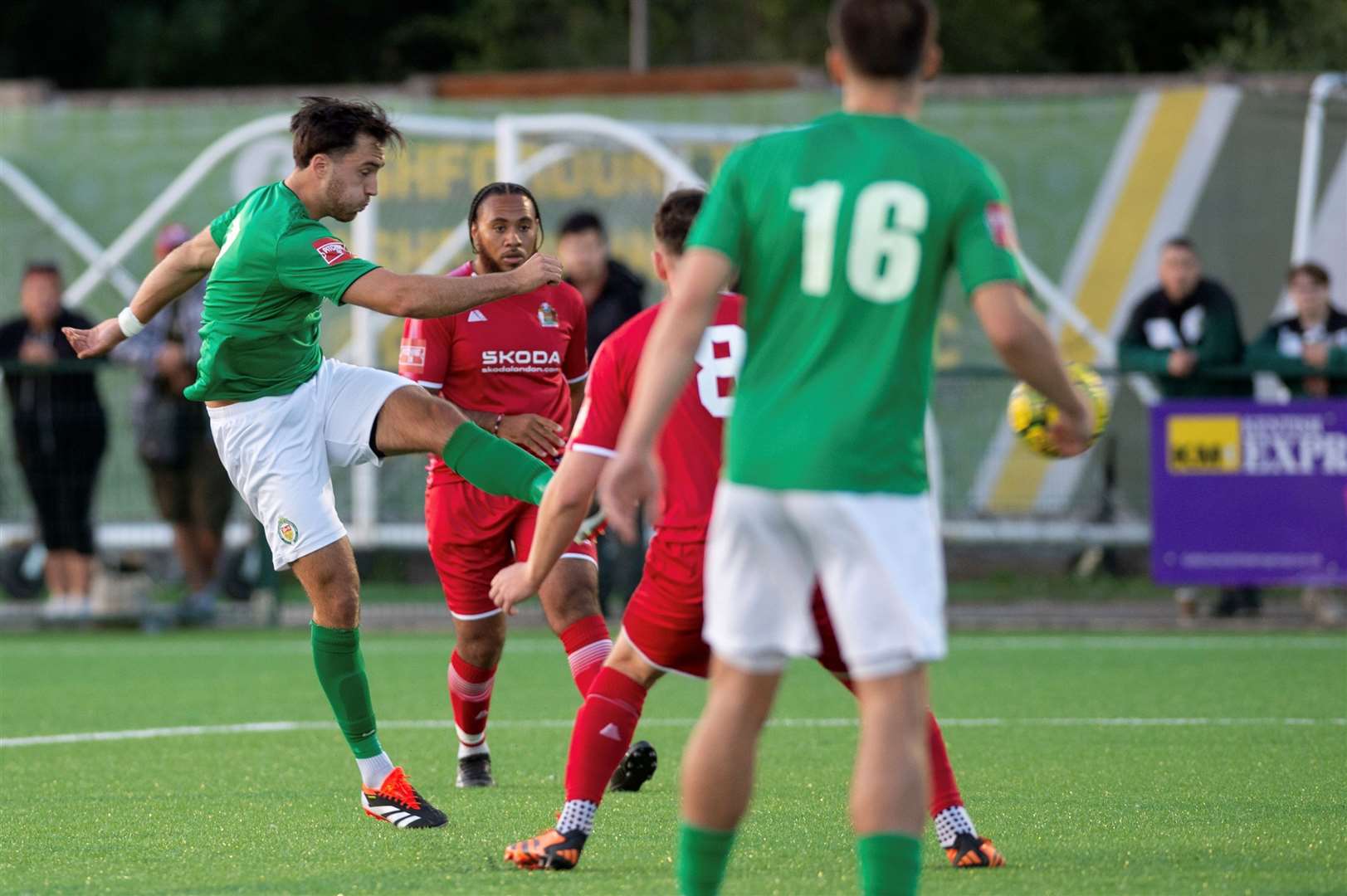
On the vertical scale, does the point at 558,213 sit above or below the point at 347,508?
above

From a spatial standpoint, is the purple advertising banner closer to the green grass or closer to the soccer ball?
the green grass

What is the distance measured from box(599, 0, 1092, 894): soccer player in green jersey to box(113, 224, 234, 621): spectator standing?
32.9 ft

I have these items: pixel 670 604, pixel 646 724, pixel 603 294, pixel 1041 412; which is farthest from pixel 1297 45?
pixel 1041 412

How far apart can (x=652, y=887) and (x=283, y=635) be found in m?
8.74

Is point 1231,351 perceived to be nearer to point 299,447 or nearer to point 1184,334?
point 1184,334

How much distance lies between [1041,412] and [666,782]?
285cm

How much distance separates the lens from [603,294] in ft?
41.1

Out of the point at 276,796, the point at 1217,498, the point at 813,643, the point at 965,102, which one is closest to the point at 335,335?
the point at 965,102

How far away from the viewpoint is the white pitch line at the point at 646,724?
8.62 metres

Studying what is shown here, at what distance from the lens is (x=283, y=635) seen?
1360 cm

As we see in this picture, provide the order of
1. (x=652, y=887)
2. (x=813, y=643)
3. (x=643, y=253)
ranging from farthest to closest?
1. (x=643, y=253)
2. (x=652, y=887)
3. (x=813, y=643)

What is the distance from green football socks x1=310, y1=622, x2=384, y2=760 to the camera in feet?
21.0

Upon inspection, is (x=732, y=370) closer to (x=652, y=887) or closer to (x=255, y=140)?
(x=652, y=887)

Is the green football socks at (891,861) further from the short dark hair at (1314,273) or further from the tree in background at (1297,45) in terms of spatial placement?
the tree in background at (1297,45)
